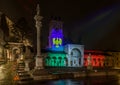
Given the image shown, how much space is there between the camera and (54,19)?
92.2m


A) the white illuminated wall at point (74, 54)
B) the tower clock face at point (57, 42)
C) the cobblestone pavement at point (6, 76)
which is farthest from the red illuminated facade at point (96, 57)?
the cobblestone pavement at point (6, 76)

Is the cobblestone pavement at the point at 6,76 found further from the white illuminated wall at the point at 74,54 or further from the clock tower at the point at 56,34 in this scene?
the clock tower at the point at 56,34

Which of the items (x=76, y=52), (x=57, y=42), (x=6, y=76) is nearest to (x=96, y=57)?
(x=76, y=52)

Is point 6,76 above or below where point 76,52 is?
below

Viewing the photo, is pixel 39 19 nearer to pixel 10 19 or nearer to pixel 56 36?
pixel 10 19

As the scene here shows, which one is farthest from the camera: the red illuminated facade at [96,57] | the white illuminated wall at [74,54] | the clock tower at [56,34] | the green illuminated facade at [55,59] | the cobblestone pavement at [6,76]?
the clock tower at [56,34]

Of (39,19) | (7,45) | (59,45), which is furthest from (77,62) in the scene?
(39,19)

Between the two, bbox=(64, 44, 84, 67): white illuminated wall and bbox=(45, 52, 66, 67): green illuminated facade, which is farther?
bbox=(64, 44, 84, 67): white illuminated wall

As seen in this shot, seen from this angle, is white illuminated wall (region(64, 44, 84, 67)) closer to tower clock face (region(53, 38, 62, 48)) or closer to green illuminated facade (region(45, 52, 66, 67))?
green illuminated facade (region(45, 52, 66, 67))

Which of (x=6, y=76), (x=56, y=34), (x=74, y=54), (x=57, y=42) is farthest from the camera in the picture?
(x=56, y=34)

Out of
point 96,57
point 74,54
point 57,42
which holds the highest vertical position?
point 57,42

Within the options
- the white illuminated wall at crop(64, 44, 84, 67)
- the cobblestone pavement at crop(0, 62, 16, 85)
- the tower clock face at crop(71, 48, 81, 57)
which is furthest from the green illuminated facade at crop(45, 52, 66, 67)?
the cobblestone pavement at crop(0, 62, 16, 85)

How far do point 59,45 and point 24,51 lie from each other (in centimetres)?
3268

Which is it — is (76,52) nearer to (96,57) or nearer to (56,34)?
(96,57)
